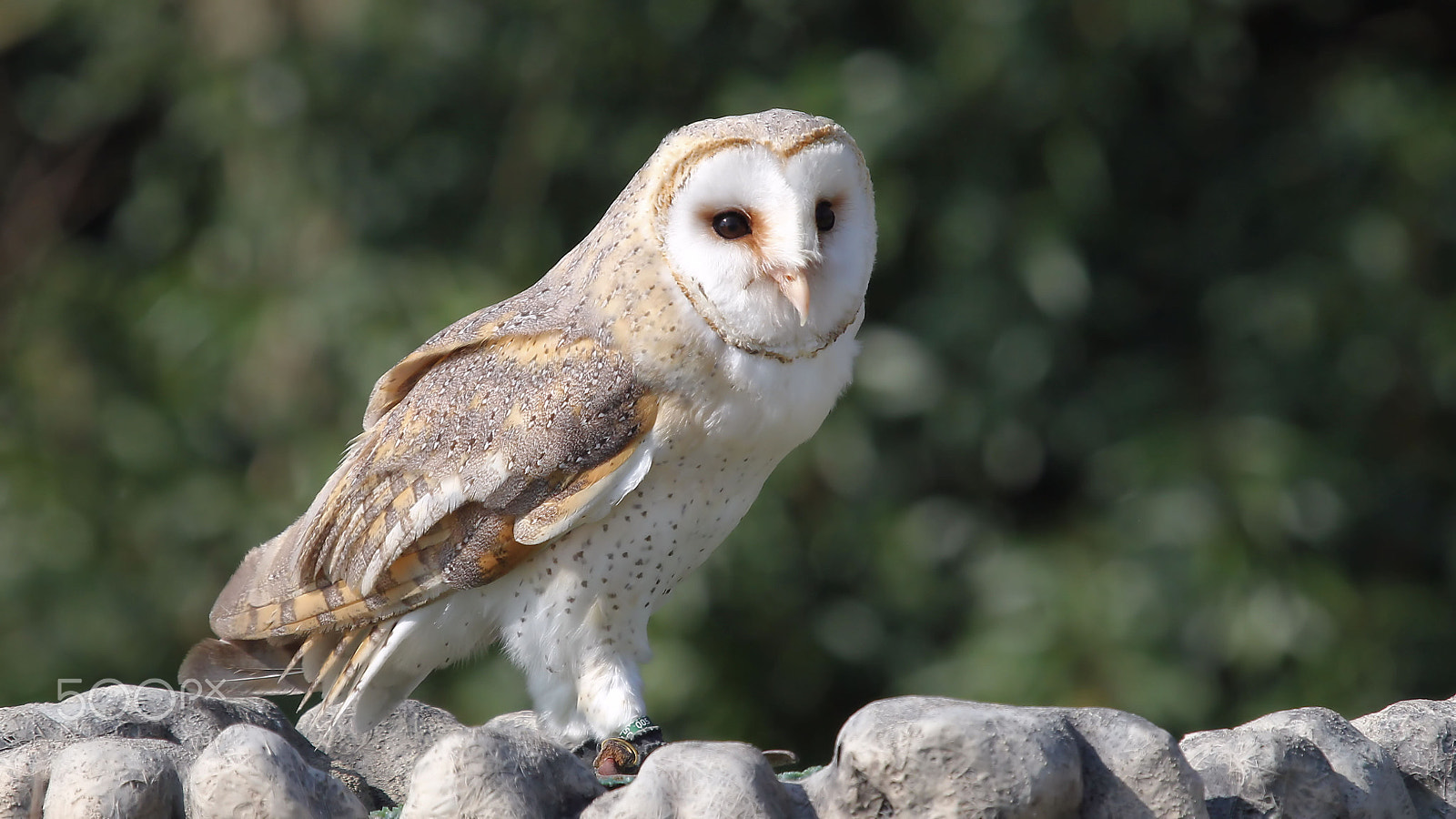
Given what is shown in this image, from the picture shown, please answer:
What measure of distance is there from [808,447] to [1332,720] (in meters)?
1.94

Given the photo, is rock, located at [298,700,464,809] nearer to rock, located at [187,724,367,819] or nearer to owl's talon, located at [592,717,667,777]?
owl's talon, located at [592,717,667,777]

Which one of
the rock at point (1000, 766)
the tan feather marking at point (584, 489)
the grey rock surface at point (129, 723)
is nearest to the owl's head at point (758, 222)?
the tan feather marking at point (584, 489)

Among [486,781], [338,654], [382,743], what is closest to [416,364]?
[338,654]

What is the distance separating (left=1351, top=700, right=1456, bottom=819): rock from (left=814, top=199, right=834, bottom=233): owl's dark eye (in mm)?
814

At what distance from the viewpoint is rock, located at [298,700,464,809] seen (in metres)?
1.94

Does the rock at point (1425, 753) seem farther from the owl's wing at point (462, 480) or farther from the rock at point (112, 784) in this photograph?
the rock at point (112, 784)

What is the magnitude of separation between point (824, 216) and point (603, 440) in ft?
1.23

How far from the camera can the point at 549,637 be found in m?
1.74

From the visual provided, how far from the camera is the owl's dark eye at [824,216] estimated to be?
5.54 feet

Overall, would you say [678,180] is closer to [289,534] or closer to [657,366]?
[657,366]

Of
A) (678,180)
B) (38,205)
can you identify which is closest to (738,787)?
(678,180)

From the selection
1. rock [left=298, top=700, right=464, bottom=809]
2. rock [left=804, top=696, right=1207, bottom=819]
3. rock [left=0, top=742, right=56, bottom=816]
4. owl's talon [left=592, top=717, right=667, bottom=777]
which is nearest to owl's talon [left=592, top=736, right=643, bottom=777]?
owl's talon [left=592, top=717, right=667, bottom=777]

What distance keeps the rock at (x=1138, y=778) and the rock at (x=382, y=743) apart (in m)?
1.01

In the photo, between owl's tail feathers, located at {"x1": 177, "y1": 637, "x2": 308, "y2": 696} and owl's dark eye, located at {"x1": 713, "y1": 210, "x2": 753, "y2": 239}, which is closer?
owl's dark eye, located at {"x1": 713, "y1": 210, "x2": 753, "y2": 239}
